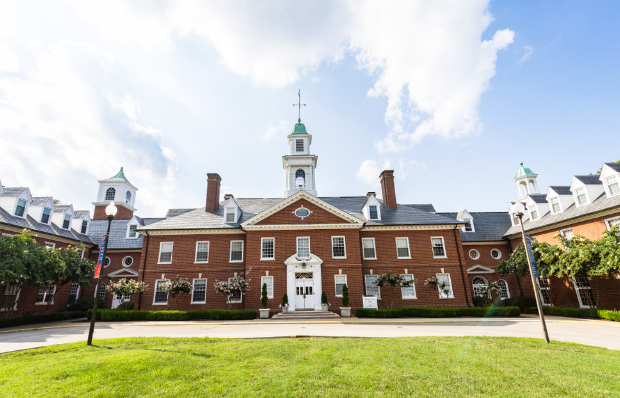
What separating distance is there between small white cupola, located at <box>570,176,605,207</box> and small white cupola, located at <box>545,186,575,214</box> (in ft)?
3.93

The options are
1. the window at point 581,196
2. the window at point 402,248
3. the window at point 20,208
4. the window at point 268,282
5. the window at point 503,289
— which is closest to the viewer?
the window at point 581,196

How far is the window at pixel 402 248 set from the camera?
2644cm

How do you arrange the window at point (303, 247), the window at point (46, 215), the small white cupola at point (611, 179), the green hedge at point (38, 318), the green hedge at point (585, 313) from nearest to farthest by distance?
the green hedge at point (585, 313)
the green hedge at point (38, 318)
the small white cupola at point (611, 179)
the window at point (303, 247)
the window at point (46, 215)

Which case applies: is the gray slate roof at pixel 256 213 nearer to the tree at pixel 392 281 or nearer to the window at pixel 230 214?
the window at pixel 230 214

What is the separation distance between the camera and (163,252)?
86.0 ft

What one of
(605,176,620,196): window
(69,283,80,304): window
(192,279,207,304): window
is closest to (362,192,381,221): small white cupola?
(192,279,207,304): window

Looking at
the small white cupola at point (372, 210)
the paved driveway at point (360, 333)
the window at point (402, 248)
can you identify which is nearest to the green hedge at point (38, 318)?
the paved driveway at point (360, 333)

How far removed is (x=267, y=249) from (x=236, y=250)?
3.01 metres

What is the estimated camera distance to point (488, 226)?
103 ft

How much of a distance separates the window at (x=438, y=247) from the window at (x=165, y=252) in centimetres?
2321

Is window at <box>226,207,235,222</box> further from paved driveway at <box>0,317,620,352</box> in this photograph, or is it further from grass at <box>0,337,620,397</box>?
grass at <box>0,337,620,397</box>

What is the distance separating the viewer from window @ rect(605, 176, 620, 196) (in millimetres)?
20706

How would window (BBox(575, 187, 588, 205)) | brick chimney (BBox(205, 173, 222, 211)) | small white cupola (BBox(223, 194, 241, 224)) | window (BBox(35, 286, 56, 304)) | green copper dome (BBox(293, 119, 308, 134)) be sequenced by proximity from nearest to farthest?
window (BBox(575, 187, 588, 205)) → window (BBox(35, 286, 56, 304)) → small white cupola (BBox(223, 194, 241, 224)) → brick chimney (BBox(205, 173, 222, 211)) → green copper dome (BBox(293, 119, 308, 134))

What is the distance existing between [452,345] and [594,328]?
11.6m
